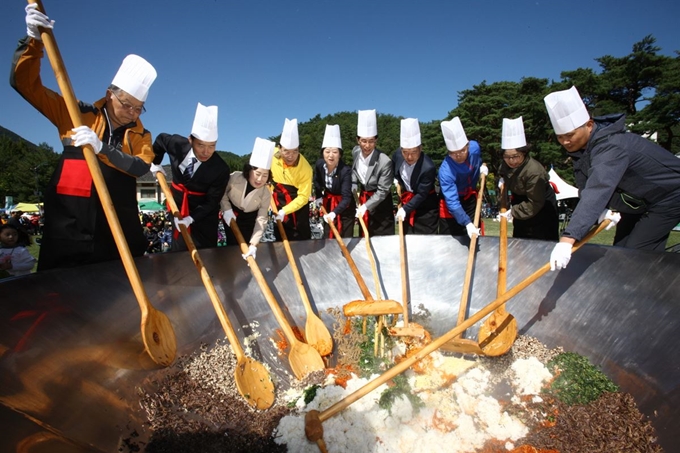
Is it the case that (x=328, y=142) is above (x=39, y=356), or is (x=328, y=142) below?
above

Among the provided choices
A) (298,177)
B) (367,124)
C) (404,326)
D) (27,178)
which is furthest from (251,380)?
(27,178)

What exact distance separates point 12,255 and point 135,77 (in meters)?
3.36

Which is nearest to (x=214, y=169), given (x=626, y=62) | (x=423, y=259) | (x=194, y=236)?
(x=194, y=236)

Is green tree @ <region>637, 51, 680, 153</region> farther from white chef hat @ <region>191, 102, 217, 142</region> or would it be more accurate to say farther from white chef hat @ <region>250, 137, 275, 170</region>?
white chef hat @ <region>191, 102, 217, 142</region>

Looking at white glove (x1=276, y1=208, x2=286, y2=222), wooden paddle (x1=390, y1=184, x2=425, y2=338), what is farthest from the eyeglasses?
wooden paddle (x1=390, y1=184, x2=425, y2=338)

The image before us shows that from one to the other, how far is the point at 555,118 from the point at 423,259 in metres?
1.72

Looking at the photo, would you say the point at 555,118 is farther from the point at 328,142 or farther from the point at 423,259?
the point at 328,142

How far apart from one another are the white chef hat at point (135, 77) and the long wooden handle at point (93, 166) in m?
0.37

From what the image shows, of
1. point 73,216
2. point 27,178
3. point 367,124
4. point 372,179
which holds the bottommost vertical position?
point 27,178

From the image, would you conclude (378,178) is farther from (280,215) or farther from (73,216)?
(73,216)

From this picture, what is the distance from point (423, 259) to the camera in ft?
Answer: 12.7

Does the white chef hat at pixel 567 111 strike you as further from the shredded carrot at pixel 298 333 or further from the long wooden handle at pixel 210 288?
the long wooden handle at pixel 210 288

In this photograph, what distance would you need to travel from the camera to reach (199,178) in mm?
3354

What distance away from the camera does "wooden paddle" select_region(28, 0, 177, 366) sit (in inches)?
81.8
